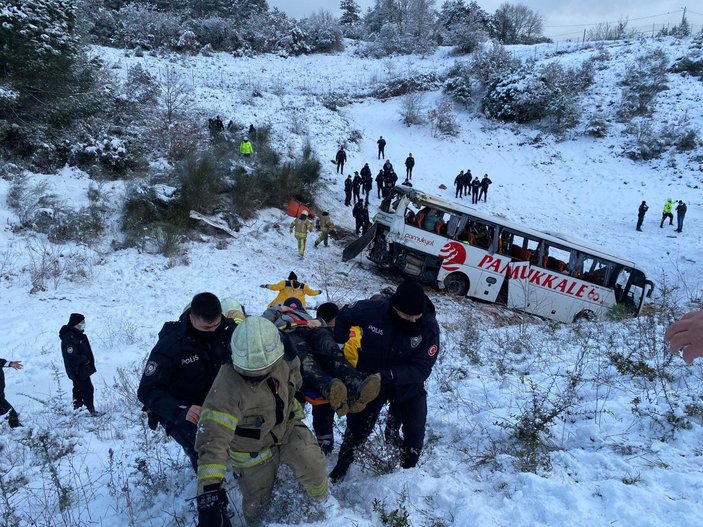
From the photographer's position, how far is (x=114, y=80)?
19422mm

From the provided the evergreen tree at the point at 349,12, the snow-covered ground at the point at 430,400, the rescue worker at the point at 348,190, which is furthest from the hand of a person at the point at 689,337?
the evergreen tree at the point at 349,12

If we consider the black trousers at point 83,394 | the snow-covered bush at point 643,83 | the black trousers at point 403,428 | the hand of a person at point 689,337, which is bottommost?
the black trousers at point 83,394

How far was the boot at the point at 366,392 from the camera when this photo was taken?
3006 mm

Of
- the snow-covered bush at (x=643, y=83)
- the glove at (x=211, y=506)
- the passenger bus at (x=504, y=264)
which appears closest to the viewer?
the glove at (x=211, y=506)

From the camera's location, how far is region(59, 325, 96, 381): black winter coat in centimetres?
574

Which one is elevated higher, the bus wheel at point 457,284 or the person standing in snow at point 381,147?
the person standing in snow at point 381,147

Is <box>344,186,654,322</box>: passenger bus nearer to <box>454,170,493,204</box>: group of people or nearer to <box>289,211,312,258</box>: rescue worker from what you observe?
<box>289,211,312,258</box>: rescue worker

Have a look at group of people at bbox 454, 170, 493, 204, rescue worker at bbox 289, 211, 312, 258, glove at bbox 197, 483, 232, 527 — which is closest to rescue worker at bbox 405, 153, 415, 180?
group of people at bbox 454, 170, 493, 204

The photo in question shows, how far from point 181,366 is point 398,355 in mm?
1562

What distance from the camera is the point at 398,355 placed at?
3.42 meters

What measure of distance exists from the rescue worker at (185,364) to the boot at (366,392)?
92cm

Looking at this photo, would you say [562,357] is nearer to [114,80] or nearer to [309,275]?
[309,275]

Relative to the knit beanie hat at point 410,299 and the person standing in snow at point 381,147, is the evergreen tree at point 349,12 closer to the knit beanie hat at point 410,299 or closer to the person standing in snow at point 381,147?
the person standing in snow at point 381,147

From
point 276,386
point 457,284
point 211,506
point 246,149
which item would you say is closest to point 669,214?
point 457,284
